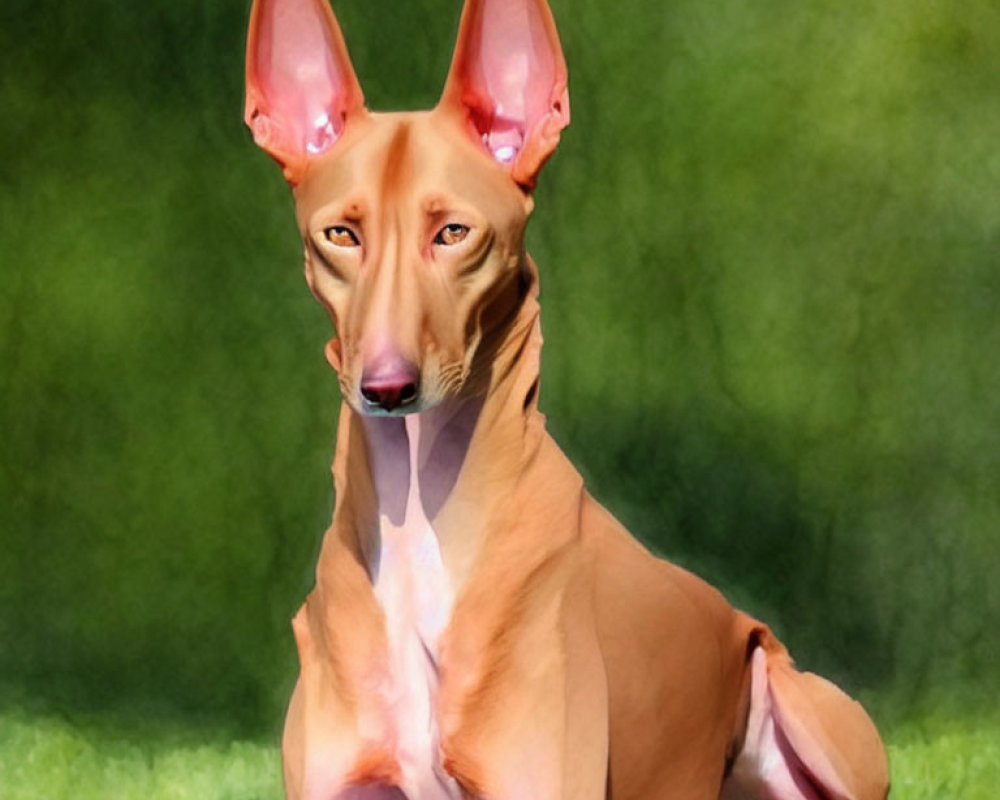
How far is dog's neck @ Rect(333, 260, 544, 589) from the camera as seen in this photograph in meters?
3.25

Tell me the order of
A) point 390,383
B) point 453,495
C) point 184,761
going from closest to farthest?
point 390,383
point 453,495
point 184,761

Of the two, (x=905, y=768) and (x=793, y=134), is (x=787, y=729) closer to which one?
(x=905, y=768)

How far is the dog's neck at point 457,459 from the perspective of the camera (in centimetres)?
325

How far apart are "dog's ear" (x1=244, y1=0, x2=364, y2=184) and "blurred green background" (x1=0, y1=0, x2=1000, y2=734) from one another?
119cm

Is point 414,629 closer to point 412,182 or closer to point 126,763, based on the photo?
point 412,182

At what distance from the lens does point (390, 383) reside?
3.01 metres

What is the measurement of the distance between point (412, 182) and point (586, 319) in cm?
146

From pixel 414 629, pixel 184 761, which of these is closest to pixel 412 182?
pixel 414 629

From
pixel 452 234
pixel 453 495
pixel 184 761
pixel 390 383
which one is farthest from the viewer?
pixel 184 761

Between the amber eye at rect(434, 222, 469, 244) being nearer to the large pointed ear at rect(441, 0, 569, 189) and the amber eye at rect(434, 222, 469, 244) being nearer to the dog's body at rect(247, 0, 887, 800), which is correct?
the dog's body at rect(247, 0, 887, 800)

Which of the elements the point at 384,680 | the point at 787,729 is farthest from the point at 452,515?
the point at 787,729

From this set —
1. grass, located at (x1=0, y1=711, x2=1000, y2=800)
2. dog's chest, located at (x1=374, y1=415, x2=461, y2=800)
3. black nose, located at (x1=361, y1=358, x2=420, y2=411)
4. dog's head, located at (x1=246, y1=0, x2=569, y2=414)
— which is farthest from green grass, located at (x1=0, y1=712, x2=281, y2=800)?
black nose, located at (x1=361, y1=358, x2=420, y2=411)

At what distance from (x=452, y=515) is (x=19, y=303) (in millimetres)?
1587

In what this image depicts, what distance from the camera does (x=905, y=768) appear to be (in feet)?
14.9
